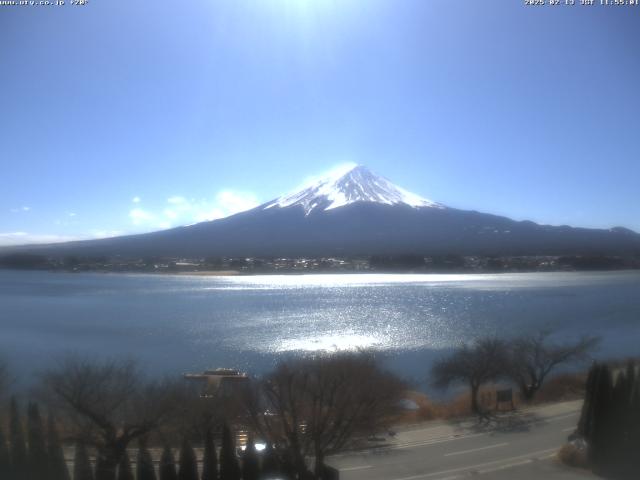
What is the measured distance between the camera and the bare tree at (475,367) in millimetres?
6520

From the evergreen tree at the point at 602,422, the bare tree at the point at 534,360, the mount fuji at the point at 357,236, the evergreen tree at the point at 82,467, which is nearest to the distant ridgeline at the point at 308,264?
the mount fuji at the point at 357,236

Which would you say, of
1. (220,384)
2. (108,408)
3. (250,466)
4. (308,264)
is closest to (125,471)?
(250,466)

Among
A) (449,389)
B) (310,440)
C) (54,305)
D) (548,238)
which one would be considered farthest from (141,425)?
(548,238)

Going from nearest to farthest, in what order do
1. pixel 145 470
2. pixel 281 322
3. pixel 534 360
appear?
pixel 145 470 → pixel 534 360 → pixel 281 322

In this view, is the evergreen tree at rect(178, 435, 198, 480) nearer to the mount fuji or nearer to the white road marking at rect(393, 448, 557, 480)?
the white road marking at rect(393, 448, 557, 480)

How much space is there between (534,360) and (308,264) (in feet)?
96.2

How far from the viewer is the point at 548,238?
45.0m

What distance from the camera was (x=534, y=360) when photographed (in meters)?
7.30

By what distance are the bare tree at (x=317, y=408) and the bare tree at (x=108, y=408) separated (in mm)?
717

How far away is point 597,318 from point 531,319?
4.60ft

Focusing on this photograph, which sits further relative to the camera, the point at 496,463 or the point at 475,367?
the point at 475,367

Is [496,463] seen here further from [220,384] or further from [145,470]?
[220,384]

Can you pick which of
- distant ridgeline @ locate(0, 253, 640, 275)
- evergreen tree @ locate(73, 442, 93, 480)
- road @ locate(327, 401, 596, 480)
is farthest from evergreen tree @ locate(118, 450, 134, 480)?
distant ridgeline @ locate(0, 253, 640, 275)

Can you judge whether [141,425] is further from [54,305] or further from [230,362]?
[54,305]
